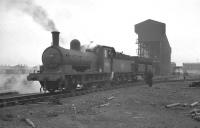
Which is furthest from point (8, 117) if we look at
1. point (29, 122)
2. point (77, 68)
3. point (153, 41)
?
point (153, 41)

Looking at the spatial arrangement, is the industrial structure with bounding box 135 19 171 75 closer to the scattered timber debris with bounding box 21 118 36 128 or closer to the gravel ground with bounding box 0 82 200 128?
the gravel ground with bounding box 0 82 200 128

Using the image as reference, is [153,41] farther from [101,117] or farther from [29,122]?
[29,122]

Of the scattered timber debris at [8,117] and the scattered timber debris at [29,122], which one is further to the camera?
the scattered timber debris at [8,117]

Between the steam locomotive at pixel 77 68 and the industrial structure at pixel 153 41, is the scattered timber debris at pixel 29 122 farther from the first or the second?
the industrial structure at pixel 153 41

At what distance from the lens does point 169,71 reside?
56.9 m

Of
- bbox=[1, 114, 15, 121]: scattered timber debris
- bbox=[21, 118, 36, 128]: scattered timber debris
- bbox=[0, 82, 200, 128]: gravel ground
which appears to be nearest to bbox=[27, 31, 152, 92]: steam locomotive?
bbox=[0, 82, 200, 128]: gravel ground

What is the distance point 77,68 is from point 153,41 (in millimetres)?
37773

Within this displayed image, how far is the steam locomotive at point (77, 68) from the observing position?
1598 centimetres

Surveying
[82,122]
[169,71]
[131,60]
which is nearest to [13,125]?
[82,122]

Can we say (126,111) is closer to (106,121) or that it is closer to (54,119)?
(106,121)

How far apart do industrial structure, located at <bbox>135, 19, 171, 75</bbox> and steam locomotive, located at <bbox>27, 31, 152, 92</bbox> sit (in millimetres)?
29753

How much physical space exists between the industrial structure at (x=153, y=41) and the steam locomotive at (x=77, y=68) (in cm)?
2975

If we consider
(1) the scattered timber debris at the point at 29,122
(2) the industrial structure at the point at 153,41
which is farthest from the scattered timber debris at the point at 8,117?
(2) the industrial structure at the point at 153,41

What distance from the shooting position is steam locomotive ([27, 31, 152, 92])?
→ 15977 mm
